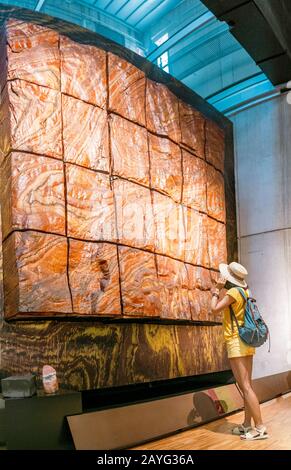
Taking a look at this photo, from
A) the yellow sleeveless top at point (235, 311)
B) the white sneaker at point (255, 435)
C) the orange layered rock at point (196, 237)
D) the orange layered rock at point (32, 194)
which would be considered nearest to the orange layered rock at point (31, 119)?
the orange layered rock at point (32, 194)

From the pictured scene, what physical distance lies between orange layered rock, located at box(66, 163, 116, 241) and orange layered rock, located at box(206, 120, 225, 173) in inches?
82.4

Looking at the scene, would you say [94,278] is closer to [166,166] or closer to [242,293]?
[242,293]

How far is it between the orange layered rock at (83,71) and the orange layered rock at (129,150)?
10.9 inches

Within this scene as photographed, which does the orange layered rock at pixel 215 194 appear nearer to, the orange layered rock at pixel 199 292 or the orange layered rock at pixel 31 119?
the orange layered rock at pixel 199 292

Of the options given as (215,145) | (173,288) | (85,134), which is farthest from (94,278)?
(215,145)

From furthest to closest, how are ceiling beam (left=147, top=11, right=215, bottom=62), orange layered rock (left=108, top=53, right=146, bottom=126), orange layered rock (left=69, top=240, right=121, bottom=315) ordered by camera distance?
ceiling beam (left=147, top=11, right=215, bottom=62), orange layered rock (left=108, top=53, right=146, bottom=126), orange layered rock (left=69, top=240, right=121, bottom=315)

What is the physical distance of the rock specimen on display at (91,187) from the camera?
12.8 feet

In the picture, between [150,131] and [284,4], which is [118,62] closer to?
[150,131]

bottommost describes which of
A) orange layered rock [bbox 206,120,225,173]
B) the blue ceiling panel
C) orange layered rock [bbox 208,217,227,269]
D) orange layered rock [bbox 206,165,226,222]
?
orange layered rock [bbox 208,217,227,269]

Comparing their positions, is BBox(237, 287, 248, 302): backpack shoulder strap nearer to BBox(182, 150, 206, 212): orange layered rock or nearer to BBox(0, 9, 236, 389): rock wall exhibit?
BBox(0, 9, 236, 389): rock wall exhibit

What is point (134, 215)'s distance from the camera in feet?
15.7

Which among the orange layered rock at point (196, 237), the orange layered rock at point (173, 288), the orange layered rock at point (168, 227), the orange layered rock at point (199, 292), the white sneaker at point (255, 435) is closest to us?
the white sneaker at point (255, 435)

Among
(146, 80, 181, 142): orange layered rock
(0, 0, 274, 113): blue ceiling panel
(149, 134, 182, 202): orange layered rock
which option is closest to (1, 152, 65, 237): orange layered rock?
(149, 134, 182, 202): orange layered rock

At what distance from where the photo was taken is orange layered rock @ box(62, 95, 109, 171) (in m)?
4.26
